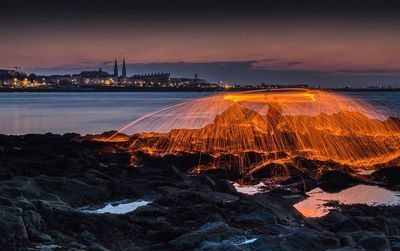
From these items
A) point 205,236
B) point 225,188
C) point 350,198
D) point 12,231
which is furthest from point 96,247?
point 350,198

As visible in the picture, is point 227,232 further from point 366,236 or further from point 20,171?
point 20,171

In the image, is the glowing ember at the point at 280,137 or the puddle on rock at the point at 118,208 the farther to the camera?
the glowing ember at the point at 280,137

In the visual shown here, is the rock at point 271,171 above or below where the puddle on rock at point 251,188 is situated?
above

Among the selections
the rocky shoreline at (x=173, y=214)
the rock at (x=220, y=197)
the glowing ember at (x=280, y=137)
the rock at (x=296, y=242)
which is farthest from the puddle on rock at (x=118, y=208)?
the glowing ember at (x=280, y=137)

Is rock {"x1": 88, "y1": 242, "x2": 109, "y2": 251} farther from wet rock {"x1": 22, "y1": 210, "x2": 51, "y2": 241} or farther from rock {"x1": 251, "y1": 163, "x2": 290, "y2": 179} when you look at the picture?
rock {"x1": 251, "y1": 163, "x2": 290, "y2": 179}

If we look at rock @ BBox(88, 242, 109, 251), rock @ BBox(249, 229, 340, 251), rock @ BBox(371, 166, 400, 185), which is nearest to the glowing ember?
rock @ BBox(371, 166, 400, 185)

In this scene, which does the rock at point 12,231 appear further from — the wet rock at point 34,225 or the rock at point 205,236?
the rock at point 205,236
